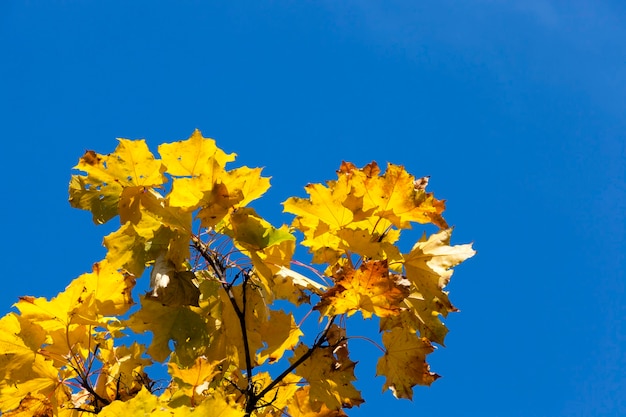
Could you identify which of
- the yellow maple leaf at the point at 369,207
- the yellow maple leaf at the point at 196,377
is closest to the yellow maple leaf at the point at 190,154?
the yellow maple leaf at the point at 369,207

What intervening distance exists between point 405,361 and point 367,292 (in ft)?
1.74

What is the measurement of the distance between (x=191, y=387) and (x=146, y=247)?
1.51 feet

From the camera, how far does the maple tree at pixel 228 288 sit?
1.74 meters

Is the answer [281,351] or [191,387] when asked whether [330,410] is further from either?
[191,387]

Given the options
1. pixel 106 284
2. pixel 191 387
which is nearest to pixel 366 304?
pixel 191 387

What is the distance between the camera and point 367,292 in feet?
5.47

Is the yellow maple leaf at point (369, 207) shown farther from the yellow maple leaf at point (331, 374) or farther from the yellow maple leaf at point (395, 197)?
the yellow maple leaf at point (331, 374)

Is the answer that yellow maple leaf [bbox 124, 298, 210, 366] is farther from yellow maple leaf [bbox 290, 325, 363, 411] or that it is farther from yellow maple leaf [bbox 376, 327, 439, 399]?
yellow maple leaf [bbox 376, 327, 439, 399]

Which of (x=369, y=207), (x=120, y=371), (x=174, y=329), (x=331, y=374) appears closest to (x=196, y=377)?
(x=174, y=329)

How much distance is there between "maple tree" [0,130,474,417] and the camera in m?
1.74

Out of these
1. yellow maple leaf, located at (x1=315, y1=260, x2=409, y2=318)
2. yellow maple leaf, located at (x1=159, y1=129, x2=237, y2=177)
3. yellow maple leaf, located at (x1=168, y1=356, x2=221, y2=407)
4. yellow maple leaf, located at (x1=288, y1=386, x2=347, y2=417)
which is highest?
yellow maple leaf, located at (x1=159, y1=129, x2=237, y2=177)

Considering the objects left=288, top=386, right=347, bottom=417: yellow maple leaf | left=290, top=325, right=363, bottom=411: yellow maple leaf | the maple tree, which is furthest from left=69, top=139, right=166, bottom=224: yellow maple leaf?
left=288, top=386, right=347, bottom=417: yellow maple leaf

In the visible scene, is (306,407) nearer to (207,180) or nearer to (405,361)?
(405,361)

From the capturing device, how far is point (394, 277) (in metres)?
1.70
